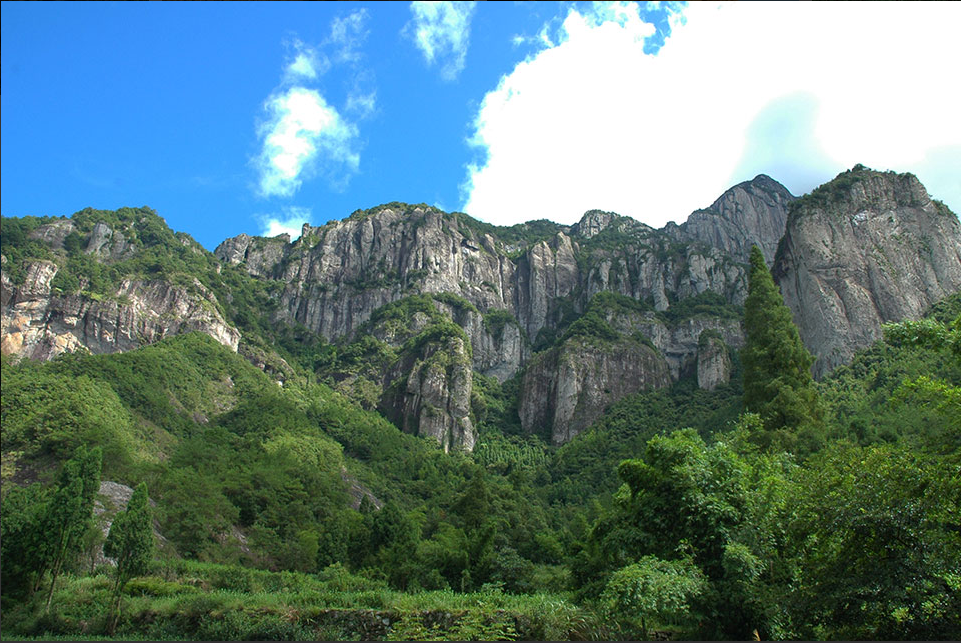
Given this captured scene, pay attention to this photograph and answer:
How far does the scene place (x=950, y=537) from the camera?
11109 mm

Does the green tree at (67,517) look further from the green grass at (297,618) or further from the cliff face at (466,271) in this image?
the cliff face at (466,271)

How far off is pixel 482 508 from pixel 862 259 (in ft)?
203

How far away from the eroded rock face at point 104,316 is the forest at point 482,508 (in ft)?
13.3

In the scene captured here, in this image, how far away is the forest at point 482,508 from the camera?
40.3 feet

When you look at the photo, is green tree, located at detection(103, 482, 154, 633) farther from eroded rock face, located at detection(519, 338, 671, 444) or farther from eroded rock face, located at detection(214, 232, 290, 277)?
eroded rock face, located at detection(214, 232, 290, 277)

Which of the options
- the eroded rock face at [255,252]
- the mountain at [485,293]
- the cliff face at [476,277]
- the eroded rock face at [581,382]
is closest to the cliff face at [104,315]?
the mountain at [485,293]

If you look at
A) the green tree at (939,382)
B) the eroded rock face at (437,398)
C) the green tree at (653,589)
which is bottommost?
the green tree at (653,589)

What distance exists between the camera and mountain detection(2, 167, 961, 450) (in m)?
83.4

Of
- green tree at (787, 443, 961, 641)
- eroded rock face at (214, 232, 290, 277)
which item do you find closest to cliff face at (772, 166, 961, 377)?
green tree at (787, 443, 961, 641)

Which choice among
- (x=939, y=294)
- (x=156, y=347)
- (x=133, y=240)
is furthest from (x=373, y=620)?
(x=133, y=240)

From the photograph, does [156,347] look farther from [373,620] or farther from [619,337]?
[373,620]

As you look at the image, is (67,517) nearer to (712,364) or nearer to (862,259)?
(862,259)

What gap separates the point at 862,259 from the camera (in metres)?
82.2

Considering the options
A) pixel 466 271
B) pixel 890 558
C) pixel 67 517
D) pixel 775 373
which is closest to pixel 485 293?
pixel 466 271
